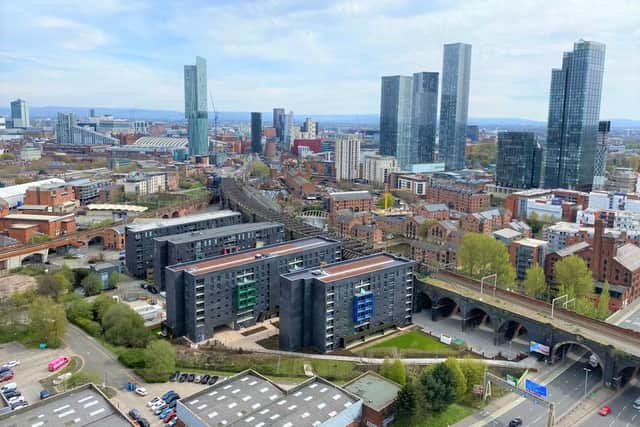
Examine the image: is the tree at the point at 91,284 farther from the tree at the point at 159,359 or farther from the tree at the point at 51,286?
the tree at the point at 159,359

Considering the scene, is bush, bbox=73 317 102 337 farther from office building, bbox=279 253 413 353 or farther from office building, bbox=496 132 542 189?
office building, bbox=496 132 542 189

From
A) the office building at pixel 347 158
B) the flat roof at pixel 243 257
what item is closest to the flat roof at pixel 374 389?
the flat roof at pixel 243 257

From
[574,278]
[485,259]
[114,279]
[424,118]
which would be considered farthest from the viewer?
[424,118]

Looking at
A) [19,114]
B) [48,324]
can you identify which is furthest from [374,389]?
[19,114]

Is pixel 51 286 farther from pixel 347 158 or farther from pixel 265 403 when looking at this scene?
pixel 347 158

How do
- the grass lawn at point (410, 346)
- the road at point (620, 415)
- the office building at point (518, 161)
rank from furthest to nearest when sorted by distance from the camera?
the office building at point (518, 161), the grass lawn at point (410, 346), the road at point (620, 415)

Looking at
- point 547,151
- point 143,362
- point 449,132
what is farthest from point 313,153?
point 143,362

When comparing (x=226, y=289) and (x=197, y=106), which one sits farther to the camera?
(x=197, y=106)
